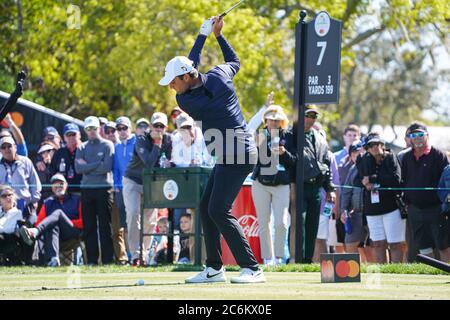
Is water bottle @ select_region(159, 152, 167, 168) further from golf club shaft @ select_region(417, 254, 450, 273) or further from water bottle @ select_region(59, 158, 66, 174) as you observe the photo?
golf club shaft @ select_region(417, 254, 450, 273)

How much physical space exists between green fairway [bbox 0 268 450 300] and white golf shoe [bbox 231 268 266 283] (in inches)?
4.3

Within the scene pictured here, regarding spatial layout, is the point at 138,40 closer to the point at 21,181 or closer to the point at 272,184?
the point at 21,181

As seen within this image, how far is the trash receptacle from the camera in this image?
47.7 ft

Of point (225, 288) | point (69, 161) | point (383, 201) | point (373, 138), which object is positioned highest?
point (373, 138)

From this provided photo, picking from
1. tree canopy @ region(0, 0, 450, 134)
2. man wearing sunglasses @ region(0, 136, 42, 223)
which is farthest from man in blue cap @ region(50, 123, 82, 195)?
tree canopy @ region(0, 0, 450, 134)

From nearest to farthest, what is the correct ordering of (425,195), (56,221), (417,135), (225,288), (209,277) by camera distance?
1. (225,288)
2. (209,277)
3. (425,195)
4. (417,135)
5. (56,221)

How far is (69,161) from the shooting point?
16.8 meters

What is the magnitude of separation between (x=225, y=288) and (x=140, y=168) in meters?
6.66

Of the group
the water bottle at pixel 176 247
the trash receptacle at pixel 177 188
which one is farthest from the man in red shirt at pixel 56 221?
the trash receptacle at pixel 177 188

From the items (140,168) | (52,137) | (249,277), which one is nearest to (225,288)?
(249,277)

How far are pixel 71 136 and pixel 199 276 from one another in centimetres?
708

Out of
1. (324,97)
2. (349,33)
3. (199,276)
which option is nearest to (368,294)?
(199,276)

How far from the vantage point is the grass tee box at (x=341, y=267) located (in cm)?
963

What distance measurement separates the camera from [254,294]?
8.65 m
